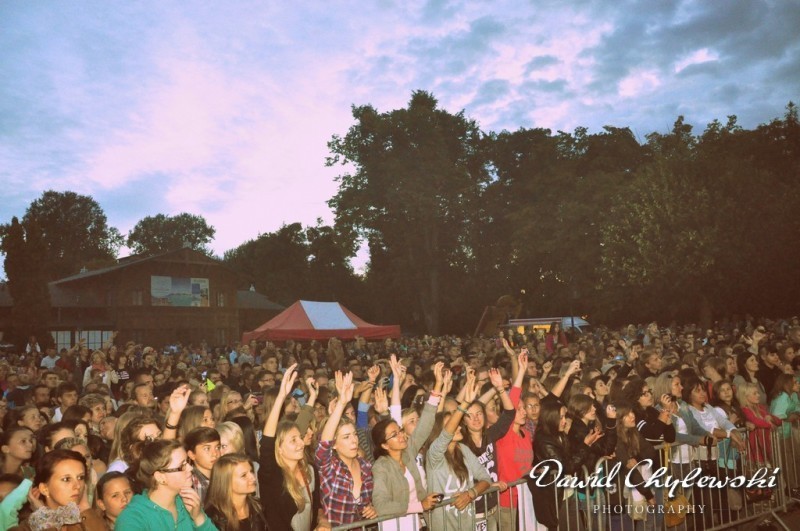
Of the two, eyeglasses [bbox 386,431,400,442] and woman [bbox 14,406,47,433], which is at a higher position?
woman [bbox 14,406,47,433]

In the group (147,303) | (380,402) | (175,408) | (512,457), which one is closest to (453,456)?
(512,457)

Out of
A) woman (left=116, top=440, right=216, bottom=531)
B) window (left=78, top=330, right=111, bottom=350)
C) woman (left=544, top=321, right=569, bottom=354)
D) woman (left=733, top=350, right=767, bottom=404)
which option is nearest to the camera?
woman (left=116, top=440, right=216, bottom=531)

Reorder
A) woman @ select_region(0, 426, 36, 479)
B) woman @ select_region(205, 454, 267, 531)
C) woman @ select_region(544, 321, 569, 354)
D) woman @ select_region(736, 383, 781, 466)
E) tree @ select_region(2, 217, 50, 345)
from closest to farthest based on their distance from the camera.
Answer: woman @ select_region(205, 454, 267, 531) < woman @ select_region(0, 426, 36, 479) < woman @ select_region(736, 383, 781, 466) < woman @ select_region(544, 321, 569, 354) < tree @ select_region(2, 217, 50, 345)

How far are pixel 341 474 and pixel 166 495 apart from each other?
54.1 inches

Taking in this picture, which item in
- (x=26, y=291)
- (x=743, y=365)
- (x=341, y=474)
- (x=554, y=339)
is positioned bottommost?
(x=341, y=474)

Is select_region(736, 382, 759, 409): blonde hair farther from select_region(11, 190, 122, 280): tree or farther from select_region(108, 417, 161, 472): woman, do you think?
select_region(11, 190, 122, 280): tree

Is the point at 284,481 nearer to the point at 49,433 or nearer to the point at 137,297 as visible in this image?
the point at 49,433

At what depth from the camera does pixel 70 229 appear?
81.8 metres

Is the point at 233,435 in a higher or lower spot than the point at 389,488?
higher

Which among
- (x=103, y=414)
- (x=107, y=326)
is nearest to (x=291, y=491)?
(x=103, y=414)

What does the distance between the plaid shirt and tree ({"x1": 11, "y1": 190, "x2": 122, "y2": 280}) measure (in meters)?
81.6

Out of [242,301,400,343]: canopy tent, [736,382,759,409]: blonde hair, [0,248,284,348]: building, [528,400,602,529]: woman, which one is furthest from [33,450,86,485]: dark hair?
[0,248,284,348]: building

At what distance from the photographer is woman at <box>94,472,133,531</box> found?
422 centimetres

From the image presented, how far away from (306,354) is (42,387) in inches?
478
